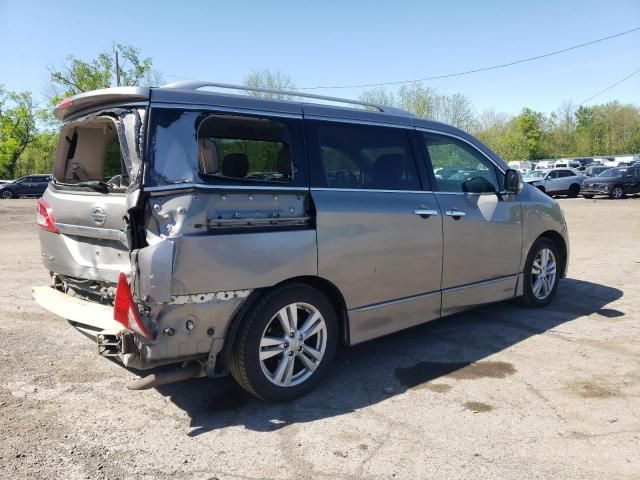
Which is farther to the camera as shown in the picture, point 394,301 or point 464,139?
point 464,139

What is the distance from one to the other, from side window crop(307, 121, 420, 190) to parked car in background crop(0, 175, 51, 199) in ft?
123

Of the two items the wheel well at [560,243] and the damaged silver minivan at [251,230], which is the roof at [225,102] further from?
the wheel well at [560,243]

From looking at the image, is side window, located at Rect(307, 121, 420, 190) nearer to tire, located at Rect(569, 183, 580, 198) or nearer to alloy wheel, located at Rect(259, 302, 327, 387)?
alloy wheel, located at Rect(259, 302, 327, 387)

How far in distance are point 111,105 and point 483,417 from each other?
3.23 meters

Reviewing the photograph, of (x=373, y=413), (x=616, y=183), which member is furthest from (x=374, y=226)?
(x=616, y=183)

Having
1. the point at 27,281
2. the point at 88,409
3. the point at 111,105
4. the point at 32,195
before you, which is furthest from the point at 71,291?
the point at 32,195

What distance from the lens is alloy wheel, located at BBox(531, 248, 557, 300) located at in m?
5.77

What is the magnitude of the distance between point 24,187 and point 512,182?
39497 mm

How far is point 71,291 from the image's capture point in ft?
13.0

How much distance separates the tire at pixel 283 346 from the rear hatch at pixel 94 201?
2.92ft

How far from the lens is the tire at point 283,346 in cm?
341

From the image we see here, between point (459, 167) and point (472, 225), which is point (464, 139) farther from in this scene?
point (472, 225)

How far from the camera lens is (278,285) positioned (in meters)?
3.55

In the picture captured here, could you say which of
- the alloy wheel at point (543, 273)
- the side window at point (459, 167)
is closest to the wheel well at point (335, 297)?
the side window at point (459, 167)
